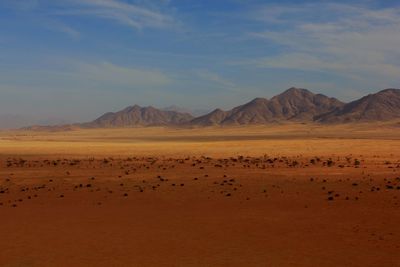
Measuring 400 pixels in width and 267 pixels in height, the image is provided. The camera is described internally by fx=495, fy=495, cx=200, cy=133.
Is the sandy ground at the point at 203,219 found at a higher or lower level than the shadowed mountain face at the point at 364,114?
lower

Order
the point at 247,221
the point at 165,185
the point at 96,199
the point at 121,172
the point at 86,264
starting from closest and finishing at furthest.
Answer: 1. the point at 86,264
2. the point at 247,221
3. the point at 96,199
4. the point at 165,185
5. the point at 121,172

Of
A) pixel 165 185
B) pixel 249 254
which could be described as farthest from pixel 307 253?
pixel 165 185

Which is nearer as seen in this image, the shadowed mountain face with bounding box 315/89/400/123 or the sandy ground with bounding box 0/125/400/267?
the sandy ground with bounding box 0/125/400/267

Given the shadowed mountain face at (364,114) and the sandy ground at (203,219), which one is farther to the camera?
the shadowed mountain face at (364,114)

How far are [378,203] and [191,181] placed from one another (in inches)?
391

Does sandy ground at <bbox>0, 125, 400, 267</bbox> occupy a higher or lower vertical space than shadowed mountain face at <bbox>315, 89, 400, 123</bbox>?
lower

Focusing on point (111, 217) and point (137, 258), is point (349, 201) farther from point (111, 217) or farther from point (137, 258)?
point (137, 258)

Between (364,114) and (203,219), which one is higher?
(364,114)

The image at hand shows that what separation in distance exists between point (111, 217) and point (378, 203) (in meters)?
9.46

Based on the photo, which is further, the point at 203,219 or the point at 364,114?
the point at 364,114

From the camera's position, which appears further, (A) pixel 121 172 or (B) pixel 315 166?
(B) pixel 315 166

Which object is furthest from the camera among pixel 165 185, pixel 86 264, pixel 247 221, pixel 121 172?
pixel 121 172

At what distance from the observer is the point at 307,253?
36.8ft

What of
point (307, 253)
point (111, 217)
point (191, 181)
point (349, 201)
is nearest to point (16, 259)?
point (111, 217)
